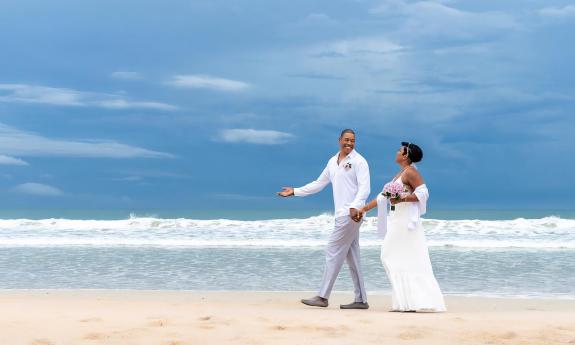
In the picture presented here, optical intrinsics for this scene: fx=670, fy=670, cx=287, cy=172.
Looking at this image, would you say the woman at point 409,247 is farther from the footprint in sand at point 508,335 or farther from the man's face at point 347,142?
the footprint in sand at point 508,335

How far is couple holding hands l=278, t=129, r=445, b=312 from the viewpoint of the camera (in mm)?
6844

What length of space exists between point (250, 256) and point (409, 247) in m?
7.17

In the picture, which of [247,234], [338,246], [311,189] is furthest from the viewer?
[247,234]

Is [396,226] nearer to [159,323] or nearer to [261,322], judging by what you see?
[261,322]

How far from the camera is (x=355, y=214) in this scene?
273 inches

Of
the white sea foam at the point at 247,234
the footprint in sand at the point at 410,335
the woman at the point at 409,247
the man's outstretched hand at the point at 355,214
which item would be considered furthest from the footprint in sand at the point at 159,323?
the white sea foam at the point at 247,234

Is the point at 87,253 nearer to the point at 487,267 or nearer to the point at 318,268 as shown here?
the point at 318,268

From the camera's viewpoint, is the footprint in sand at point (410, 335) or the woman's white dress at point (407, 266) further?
the woman's white dress at point (407, 266)

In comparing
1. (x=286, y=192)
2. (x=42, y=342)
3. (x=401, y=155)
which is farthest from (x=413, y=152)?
(x=42, y=342)

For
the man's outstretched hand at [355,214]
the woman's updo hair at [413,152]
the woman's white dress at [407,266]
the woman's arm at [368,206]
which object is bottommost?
the woman's white dress at [407,266]

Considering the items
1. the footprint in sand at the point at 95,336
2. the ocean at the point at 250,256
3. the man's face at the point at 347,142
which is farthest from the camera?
the ocean at the point at 250,256

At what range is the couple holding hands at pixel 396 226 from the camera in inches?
269

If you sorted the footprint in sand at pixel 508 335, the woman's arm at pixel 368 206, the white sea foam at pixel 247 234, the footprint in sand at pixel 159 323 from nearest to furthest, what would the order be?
the footprint in sand at pixel 508 335 → the footprint in sand at pixel 159 323 → the woman's arm at pixel 368 206 → the white sea foam at pixel 247 234

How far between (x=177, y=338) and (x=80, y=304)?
230 cm
